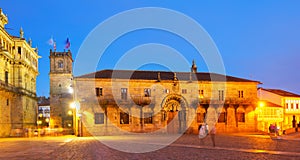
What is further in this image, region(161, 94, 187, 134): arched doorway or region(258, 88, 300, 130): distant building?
region(258, 88, 300, 130): distant building

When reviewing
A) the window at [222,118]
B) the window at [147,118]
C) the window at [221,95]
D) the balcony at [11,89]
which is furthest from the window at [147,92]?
the balcony at [11,89]

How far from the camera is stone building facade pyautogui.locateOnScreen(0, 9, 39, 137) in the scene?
1603 inches

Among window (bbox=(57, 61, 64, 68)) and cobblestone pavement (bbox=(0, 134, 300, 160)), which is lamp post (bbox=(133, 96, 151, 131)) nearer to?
cobblestone pavement (bbox=(0, 134, 300, 160))

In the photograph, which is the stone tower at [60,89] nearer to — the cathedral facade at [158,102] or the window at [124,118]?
the cathedral facade at [158,102]

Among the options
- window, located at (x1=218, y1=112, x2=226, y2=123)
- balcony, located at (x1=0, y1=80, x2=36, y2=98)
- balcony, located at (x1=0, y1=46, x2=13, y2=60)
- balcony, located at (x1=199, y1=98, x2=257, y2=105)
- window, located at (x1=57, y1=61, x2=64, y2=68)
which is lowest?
window, located at (x1=218, y1=112, x2=226, y2=123)

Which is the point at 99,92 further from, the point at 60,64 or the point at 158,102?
the point at 60,64

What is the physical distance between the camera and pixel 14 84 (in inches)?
1804

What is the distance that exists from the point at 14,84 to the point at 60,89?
42.9ft

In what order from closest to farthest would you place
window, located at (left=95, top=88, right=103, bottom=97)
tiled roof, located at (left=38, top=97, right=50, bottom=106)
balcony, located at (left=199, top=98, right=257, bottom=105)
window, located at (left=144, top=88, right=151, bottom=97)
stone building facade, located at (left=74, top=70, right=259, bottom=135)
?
stone building facade, located at (left=74, top=70, right=259, bottom=135) < window, located at (left=95, top=88, right=103, bottom=97) < window, located at (left=144, top=88, right=151, bottom=97) < balcony, located at (left=199, top=98, right=257, bottom=105) < tiled roof, located at (left=38, top=97, right=50, bottom=106)

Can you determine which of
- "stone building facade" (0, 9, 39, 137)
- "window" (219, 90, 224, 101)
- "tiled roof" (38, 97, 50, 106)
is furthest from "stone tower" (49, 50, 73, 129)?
"tiled roof" (38, 97, 50, 106)

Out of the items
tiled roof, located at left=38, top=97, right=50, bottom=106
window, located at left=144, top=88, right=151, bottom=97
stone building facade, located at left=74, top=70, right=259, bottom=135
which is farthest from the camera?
tiled roof, located at left=38, top=97, right=50, bottom=106

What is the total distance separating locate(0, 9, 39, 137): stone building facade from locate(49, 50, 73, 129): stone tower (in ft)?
14.2

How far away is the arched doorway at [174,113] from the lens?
38188mm

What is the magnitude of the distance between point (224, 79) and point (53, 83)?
1223 inches
